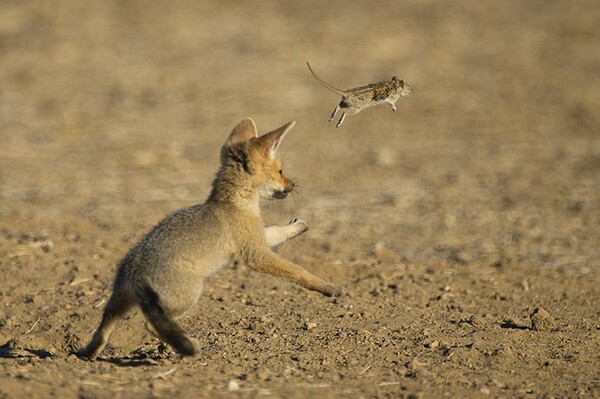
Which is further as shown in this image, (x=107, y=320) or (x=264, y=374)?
(x=107, y=320)

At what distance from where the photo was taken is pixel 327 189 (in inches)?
519

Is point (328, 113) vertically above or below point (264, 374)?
below

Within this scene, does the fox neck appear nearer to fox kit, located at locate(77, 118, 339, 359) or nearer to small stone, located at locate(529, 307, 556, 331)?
fox kit, located at locate(77, 118, 339, 359)

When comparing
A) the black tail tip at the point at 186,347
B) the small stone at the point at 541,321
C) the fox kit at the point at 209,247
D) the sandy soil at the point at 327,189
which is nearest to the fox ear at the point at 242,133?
the fox kit at the point at 209,247

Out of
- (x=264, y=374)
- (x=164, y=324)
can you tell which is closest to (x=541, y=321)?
(x=264, y=374)

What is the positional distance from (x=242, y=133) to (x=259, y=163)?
420 mm

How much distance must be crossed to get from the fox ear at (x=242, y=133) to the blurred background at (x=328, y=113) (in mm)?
3037

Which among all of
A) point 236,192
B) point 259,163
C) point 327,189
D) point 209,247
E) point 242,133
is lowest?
point 327,189

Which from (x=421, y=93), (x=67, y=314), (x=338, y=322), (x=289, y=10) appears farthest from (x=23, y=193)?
(x=289, y=10)

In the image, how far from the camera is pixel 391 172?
14.0 meters

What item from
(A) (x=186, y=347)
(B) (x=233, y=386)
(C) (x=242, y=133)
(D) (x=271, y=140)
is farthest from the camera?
(C) (x=242, y=133)

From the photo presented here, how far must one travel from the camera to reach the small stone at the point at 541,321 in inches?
304

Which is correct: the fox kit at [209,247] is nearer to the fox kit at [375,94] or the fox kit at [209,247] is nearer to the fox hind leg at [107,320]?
the fox hind leg at [107,320]

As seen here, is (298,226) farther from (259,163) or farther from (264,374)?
(264,374)
